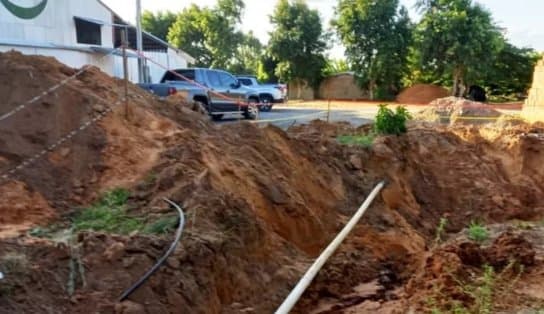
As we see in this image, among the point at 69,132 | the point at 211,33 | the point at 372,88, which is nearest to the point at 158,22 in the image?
the point at 211,33

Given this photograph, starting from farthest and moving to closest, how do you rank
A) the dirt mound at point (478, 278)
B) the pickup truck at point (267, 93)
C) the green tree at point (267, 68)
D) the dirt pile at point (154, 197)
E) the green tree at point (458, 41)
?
1. the green tree at point (267, 68)
2. the green tree at point (458, 41)
3. the pickup truck at point (267, 93)
4. the dirt mound at point (478, 278)
5. the dirt pile at point (154, 197)

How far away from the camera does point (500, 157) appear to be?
11.9 meters

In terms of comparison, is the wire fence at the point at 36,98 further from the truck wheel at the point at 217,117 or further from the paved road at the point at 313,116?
the truck wheel at the point at 217,117

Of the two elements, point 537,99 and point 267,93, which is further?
point 267,93

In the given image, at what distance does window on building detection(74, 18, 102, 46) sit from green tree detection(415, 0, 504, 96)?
62.9 feet

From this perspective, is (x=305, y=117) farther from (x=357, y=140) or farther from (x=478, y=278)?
(x=478, y=278)

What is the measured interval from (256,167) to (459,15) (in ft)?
89.2

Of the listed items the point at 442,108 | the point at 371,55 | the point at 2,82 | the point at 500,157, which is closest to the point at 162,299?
the point at 2,82

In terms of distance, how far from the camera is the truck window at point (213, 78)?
17719 mm

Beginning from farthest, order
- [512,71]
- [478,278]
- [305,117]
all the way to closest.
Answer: [512,71]
[305,117]
[478,278]

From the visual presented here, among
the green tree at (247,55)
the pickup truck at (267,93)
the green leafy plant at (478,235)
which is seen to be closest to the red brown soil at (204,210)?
the green leafy plant at (478,235)

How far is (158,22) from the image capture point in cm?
5278

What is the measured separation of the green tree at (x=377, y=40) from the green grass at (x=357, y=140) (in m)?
25.1

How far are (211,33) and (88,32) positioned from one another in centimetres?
2137
